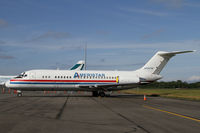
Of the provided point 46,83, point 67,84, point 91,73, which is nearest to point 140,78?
point 91,73

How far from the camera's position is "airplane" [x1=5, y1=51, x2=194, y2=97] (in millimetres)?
33375

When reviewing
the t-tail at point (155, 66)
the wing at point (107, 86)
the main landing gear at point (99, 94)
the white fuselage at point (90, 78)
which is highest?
the t-tail at point (155, 66)

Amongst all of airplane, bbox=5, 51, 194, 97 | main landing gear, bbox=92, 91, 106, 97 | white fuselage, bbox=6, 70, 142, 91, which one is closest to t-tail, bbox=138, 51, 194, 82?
airplane, bbox=5, 51, 194, 97

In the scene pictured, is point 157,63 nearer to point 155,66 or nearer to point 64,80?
point 155,66

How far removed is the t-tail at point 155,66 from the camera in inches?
1455

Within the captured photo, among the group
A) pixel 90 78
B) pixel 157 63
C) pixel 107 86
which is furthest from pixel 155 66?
pixel 90 78

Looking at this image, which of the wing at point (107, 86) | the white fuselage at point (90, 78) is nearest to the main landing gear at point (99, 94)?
the white fuselage at point (90, 78)

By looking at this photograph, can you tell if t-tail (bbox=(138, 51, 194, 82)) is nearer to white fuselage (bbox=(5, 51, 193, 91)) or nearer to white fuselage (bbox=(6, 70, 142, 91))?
white fuselage (bbox=(5, 51, 193, 91))

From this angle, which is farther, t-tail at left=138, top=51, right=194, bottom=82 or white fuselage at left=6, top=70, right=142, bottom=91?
→ t-tail at left=138, top=51, right=194, bottom=82

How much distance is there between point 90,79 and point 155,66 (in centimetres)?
1025

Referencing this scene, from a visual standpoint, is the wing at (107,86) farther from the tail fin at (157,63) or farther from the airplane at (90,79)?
the tail fin at (157,63)

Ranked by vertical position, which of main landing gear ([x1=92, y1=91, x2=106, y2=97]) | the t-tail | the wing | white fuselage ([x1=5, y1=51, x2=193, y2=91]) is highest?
the t-tail

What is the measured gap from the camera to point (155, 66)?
122 ft

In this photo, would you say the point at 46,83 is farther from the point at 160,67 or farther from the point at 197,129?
the point at 197,129
